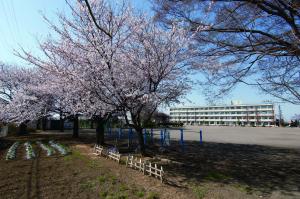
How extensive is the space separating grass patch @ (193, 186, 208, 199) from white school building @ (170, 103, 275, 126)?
76.9 m

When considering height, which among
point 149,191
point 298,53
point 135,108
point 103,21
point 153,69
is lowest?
point 149,191

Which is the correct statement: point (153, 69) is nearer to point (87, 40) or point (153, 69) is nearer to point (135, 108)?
point (135, 108)

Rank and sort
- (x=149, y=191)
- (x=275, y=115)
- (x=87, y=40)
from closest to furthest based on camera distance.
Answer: (x=149, y=191)
(x=87, y=40)
(x=275, y=115)

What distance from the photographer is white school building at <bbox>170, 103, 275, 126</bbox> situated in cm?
9056

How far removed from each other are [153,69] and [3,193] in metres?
6.59

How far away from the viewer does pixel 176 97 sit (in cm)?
1130

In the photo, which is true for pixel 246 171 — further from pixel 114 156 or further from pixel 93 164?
pixel 93 164

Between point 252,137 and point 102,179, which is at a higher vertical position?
point 252,137

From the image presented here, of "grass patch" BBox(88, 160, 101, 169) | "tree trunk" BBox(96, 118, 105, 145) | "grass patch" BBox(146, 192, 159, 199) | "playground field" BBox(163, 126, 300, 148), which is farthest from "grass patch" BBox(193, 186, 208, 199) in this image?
"playground field" BBox(163, 126, 300, 148)

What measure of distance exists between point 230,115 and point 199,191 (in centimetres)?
10230

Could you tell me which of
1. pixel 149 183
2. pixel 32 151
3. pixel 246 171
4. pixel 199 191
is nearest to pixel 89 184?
pixel 149 183

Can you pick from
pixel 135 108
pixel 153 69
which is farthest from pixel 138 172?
pixel 153 69

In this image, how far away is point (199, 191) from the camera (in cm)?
671

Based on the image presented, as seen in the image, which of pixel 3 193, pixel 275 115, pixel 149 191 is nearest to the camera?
pixel 3 193
